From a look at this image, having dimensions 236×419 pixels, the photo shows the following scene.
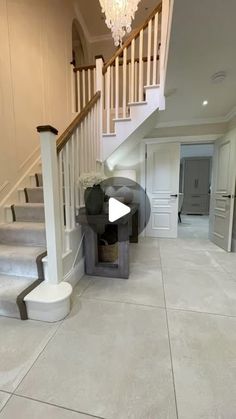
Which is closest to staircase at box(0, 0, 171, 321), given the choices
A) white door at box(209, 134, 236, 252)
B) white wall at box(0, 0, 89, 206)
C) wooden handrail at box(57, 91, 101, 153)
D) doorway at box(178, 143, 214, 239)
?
wooden handrail at box(57, 91, 101, 153)

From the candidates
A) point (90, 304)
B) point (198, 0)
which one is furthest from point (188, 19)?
point (90, 304)

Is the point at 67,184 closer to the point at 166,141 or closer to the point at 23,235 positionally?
the point at 23,235

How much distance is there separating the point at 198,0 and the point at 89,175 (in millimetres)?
1516

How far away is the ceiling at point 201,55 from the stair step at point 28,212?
2.16 meters

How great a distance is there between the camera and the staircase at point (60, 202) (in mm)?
1550

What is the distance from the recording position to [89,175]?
79.7 inches

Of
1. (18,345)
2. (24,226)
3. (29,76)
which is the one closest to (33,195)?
(24,226)

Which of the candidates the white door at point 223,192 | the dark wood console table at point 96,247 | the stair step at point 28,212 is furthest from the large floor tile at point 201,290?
the stair step at point 28,212

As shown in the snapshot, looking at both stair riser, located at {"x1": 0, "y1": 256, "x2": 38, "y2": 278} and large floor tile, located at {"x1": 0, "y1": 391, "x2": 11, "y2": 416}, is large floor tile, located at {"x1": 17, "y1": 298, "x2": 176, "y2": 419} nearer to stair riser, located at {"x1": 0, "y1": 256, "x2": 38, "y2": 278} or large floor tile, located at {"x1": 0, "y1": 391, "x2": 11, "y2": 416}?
large floor tile, located at {"x1": 0, "y1": 391, "x2": 11, "y2": 416}

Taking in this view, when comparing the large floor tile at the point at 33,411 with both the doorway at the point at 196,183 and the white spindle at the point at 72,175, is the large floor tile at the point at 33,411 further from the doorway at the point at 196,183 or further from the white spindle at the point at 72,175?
the doorway at the point at 196,183

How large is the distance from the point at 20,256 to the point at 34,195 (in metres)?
1.08

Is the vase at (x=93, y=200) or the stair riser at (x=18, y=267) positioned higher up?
the vase at (x=93, y=200)

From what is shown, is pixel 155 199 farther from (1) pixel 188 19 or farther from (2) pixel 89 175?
(1) pixel 188 19

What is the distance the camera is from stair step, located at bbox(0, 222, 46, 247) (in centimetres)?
208
